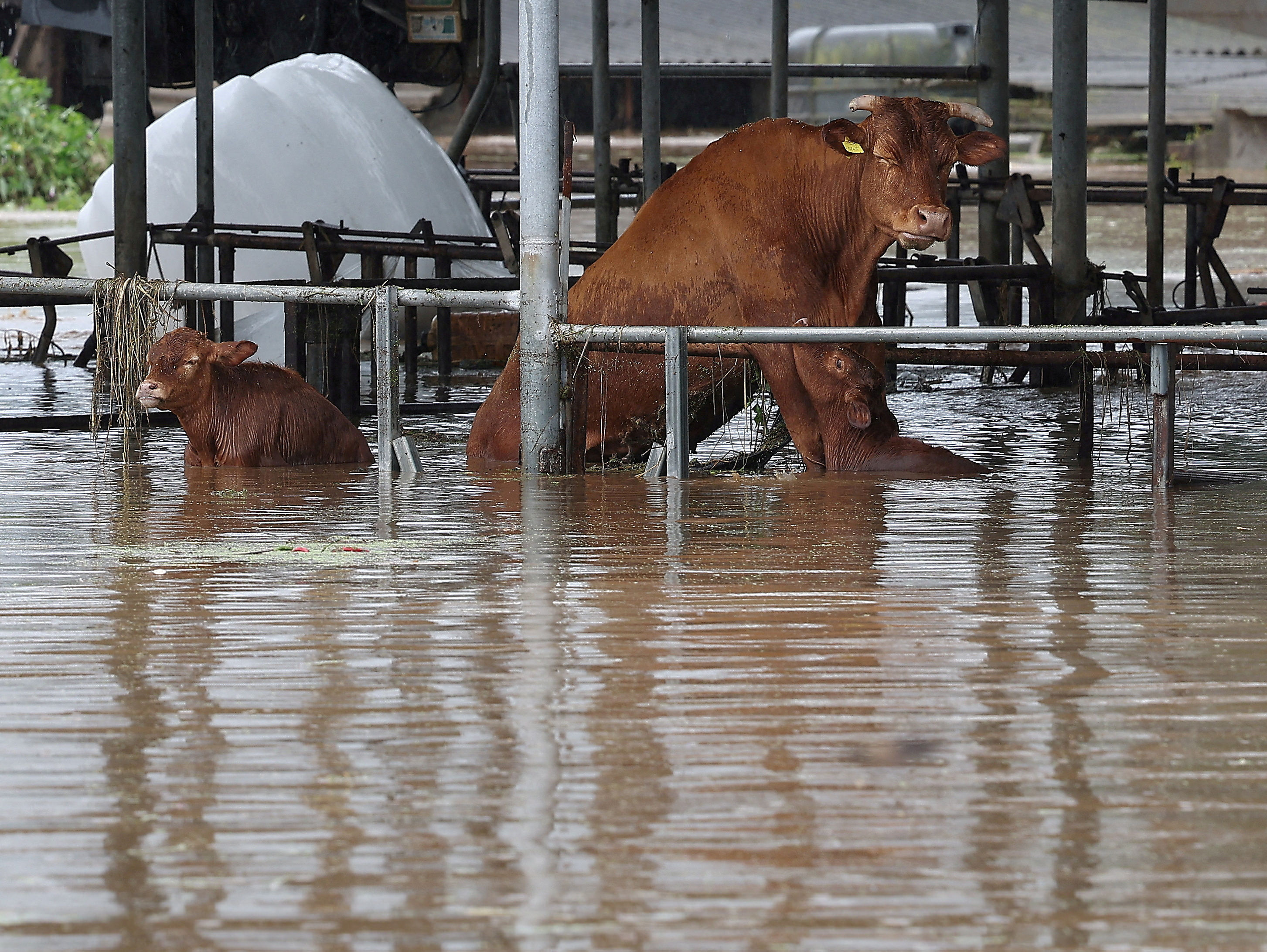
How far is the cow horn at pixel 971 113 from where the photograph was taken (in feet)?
Answer: 23.8

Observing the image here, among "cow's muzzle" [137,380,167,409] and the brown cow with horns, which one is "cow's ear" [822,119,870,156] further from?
"cow's muzzle" [137,380,167,409]

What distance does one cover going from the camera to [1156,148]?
14727mm

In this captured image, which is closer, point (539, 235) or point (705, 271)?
point (539, 235)

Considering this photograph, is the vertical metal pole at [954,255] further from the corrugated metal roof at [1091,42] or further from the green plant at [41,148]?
the green plant at [41,148]

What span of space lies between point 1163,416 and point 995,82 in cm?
771

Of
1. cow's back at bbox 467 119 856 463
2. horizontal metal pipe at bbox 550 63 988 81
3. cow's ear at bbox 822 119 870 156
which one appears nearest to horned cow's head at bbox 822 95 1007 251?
cow's ear at bbox 822 119 870 156

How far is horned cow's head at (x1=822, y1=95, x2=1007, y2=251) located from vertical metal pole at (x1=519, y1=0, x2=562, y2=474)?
3.67ft

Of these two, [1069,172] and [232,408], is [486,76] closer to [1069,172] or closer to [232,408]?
[1069,172]

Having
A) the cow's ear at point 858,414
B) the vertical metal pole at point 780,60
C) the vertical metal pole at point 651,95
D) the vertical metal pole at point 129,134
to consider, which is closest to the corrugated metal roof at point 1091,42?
the vertical metal pole at point 780,60

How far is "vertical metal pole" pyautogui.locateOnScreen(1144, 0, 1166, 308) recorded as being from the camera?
47.1 ft

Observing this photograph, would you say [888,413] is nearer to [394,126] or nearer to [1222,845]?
[1222,845]

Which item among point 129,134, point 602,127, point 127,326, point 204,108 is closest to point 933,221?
point 127,326

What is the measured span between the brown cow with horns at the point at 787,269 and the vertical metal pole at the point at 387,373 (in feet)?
2.27

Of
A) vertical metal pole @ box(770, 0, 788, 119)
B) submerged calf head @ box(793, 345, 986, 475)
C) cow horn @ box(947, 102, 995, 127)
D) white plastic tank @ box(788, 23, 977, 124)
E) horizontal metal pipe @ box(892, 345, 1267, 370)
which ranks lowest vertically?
submerged calf head @ box(793, 345, 986, 475)
